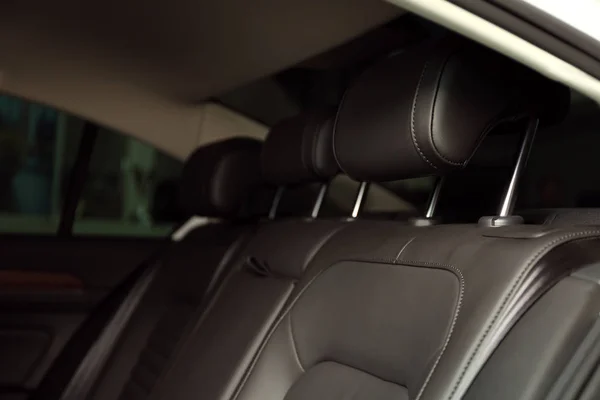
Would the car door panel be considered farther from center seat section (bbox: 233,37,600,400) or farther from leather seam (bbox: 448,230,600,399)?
leather seam (bbox: 448,230,600,399)

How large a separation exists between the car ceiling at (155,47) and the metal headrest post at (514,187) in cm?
40

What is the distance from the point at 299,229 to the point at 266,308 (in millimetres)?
209

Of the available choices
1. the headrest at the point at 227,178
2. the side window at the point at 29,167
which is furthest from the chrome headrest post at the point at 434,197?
the side window at the point at 29,167

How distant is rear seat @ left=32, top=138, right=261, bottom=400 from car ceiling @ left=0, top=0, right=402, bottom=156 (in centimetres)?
23

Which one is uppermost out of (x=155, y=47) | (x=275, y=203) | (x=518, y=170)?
(x=518, y=170)

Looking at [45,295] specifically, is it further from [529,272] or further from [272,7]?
[529,272]

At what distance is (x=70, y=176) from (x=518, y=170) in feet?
5.54

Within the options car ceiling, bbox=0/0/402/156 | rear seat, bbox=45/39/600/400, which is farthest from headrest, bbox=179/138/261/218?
rear seat, bbox=45/39/600/400

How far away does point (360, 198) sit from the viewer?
4.66ft

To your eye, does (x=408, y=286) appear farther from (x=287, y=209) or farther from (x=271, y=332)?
(x=287, y=209)

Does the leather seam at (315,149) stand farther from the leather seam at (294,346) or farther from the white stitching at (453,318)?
the white stitching at (453,318)

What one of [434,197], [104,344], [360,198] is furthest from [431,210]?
[104,344]

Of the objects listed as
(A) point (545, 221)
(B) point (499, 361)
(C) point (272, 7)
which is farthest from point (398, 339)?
Result: (C) point (272, 7)

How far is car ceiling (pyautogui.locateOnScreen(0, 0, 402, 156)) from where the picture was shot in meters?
1.56
